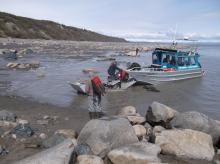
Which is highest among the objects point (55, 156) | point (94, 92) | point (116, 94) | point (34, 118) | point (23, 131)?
point (94, 92)

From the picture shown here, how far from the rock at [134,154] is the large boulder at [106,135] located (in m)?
0.36

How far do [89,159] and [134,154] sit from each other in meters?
0.99

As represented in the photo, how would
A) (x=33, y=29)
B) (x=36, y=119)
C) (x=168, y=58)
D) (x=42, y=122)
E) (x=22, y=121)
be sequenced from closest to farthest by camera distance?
(x=22, y=121) → (x=42, y=122) → (x=36, y=119) → (x=168, y=58) → (x=33, y=29)

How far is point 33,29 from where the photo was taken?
322ft

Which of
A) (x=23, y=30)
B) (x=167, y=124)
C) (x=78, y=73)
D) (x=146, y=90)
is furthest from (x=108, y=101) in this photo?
(x=23, y=30)

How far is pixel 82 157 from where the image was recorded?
7859 millimetres

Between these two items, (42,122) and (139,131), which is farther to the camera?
(42,122)

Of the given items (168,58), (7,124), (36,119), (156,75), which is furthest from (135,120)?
(168,58)

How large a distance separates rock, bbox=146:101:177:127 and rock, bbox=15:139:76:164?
14.4 ft

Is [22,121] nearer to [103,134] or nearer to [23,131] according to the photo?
[23,131]

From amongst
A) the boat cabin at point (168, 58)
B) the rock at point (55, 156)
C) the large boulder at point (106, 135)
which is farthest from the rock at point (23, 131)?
the boat cabin at point (168, 58)

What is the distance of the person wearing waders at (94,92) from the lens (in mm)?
12016

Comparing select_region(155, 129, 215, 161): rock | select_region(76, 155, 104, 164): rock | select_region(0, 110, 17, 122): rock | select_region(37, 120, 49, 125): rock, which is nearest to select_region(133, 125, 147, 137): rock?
select_region(155, 129, 215, 161): rock

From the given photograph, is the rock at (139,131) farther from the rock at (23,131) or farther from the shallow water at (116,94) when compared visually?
the shallow water at (116,94)
